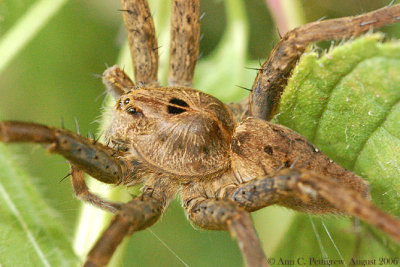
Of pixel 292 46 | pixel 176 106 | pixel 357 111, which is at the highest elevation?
pixel 292 46

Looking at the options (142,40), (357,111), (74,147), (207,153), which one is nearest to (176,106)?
(207,153)

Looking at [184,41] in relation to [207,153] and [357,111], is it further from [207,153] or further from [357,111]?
[357,111]

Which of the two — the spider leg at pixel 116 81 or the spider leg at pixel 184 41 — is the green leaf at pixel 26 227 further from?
the spider leg at pixel 184 41

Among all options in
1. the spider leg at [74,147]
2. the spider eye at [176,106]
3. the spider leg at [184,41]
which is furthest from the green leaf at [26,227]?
the spider leg at [184,41]

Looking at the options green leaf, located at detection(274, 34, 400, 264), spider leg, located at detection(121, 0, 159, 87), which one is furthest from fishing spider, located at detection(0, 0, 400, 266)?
spider leg, located at detection(121, 0, 159, 87)

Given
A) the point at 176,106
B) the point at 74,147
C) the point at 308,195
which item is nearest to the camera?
the point at 308,195

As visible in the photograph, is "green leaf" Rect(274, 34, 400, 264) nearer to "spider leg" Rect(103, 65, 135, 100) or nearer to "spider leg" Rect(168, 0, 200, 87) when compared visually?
"spider leg" Rect(168, 0, 200, 87)

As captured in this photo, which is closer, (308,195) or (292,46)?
(308,195)
